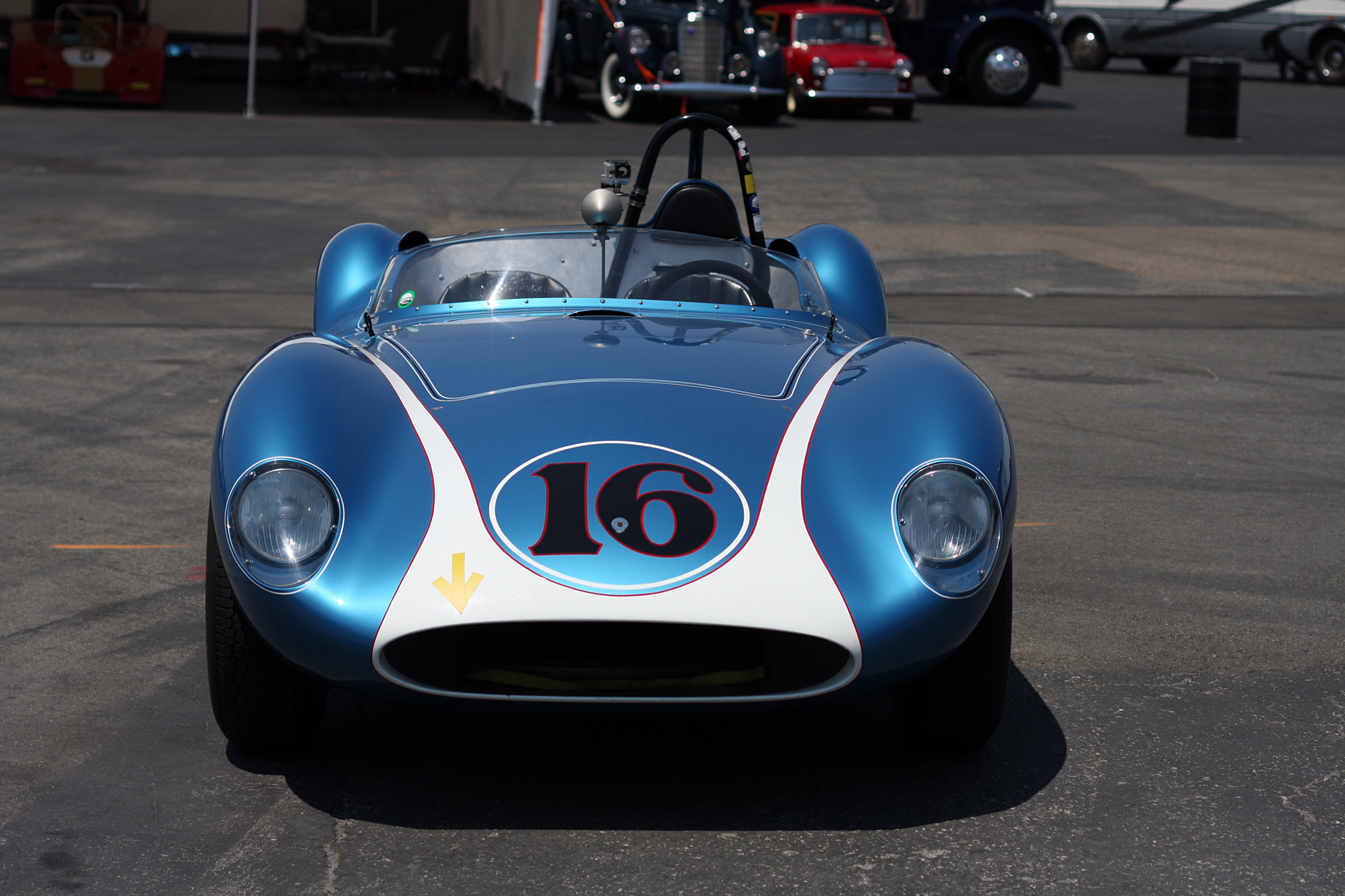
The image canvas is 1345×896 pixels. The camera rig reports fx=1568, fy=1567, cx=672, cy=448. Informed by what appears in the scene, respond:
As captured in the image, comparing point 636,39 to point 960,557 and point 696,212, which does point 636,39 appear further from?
point 960,557

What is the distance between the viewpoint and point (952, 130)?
67.5 feet

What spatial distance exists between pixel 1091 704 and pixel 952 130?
17.8 meters

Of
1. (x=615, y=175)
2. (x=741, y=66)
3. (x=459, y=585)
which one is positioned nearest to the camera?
(x=459, y=585)

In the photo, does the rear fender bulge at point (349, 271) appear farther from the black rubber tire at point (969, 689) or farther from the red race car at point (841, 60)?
the red race car at point (841, 60)

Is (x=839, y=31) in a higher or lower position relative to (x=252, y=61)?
higher

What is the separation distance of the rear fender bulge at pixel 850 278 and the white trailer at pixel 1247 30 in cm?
2393

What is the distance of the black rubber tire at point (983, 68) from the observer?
24312 millimetres

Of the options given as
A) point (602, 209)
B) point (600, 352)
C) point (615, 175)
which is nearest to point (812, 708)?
point (600, 352)

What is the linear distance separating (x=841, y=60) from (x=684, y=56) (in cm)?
298

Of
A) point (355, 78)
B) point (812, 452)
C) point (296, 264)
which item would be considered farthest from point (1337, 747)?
point (355, 78)

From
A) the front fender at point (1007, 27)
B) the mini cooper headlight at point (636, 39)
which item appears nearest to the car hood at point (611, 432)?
the mini cooper headlight at point (636, 39)

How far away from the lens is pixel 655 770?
10.5 ft

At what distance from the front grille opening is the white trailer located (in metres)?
26.4

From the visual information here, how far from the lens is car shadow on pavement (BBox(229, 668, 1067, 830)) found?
9.80 ft
